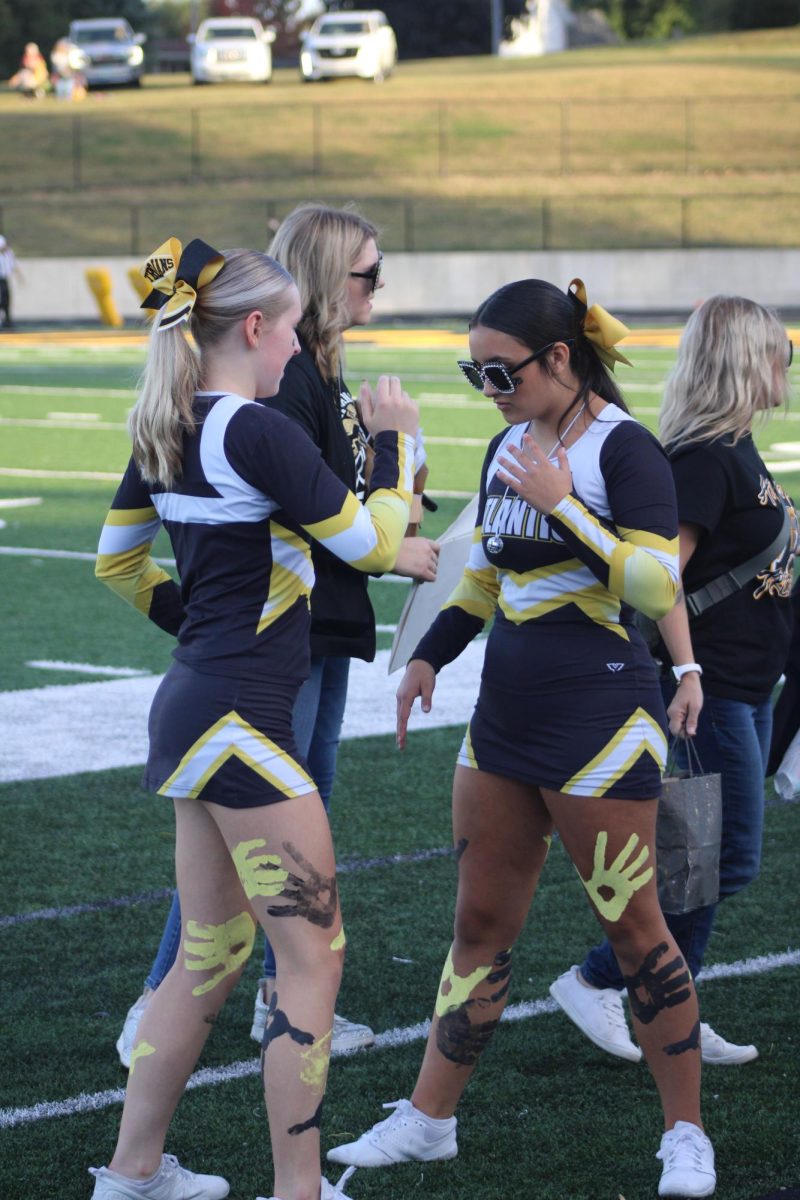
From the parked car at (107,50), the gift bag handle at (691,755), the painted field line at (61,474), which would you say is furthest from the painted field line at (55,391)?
the parked car at (107,50)

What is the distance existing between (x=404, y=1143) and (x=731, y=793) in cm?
120

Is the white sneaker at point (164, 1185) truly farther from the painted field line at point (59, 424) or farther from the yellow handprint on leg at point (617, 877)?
the painted field line at point (59, 424)

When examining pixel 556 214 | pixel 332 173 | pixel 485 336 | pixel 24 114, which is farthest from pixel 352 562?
pixel 24 114

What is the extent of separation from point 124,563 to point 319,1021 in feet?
3.60

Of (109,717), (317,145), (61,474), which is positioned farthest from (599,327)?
(317,145)

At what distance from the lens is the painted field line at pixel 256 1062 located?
14.4ft

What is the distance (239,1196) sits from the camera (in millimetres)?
3984

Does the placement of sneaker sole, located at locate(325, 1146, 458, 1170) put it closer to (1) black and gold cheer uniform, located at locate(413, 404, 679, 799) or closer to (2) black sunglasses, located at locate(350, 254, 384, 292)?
(1) black and gold cheer uniform, located at locate(413, 404, 679, 799)

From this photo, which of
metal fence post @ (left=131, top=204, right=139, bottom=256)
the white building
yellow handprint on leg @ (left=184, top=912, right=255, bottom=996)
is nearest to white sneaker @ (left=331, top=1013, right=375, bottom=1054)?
yellow handprint on leg @ (left=184, top=912, right=255, bottom=996)

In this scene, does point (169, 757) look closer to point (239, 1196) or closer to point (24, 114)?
point (239, 1196)

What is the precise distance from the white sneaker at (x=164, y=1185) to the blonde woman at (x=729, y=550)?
129 cm

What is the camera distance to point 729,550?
4512 mm

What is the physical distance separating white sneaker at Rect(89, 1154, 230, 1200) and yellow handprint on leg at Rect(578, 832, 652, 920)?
1031 mm

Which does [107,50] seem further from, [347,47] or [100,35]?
[347,47]
